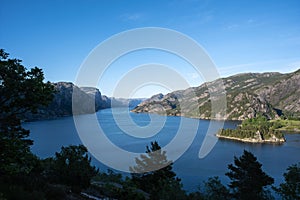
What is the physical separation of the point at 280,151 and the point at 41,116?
158 metres

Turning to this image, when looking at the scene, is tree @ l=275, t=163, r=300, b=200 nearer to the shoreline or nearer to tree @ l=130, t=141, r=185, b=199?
tree @ l=130, t=141, r=185, b=199

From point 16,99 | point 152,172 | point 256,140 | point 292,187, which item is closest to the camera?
point 16,99

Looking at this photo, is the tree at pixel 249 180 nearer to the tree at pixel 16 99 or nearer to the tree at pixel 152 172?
the tree at pixel 152 172

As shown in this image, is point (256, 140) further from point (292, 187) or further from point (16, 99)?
point (16, 99)

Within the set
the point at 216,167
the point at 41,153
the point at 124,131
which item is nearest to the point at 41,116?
the point at 124,131

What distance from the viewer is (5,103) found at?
31.0 feet

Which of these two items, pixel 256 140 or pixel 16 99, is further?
pixel 256 140

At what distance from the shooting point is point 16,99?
30.2 ft

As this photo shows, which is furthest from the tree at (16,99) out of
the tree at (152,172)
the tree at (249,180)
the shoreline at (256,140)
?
the shoreline at (256,140)

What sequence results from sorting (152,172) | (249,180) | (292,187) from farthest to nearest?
1. (152,172)
2. (249,180)
3. (292,187)

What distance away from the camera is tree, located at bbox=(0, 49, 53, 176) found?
8.45m

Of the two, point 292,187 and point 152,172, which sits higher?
point 292,187

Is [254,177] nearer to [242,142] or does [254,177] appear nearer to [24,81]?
[24,81]

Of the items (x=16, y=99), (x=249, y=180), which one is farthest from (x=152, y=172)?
(x=16, y=99)
